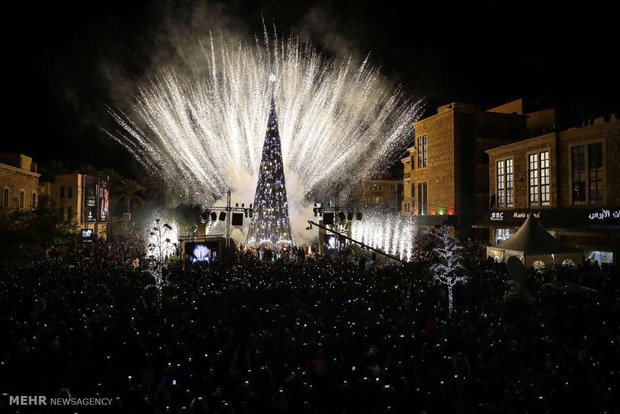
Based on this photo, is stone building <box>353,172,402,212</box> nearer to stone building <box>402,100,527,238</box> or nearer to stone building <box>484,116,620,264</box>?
stone building <box>402,100,527,238</box>

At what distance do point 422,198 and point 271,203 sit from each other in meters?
17.3

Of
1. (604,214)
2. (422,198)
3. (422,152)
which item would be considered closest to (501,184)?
(422,198)

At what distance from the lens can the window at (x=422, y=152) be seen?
38781 mm

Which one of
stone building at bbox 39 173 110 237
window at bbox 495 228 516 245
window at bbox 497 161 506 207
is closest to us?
window at bbox 495 228 516 245

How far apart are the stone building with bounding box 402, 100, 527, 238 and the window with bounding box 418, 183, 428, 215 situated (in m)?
1.21

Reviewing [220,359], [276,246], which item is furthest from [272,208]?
[220,359]

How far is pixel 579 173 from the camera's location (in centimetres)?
2502

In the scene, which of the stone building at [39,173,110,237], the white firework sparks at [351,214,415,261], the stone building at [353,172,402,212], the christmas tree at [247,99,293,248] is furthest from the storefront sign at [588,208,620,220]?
the stone building at [353,172,402,212]

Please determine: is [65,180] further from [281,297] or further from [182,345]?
[182,345]

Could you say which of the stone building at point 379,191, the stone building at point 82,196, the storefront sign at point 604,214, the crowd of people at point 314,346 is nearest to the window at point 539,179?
the storefront sign at point 604,214

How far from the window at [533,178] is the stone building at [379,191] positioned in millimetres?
51336

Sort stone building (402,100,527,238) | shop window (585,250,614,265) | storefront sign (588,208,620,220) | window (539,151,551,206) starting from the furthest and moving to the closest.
Result: stone building (402,100,527,238) → window (539,151,551,206) → shop window (585,250,614,265) → storefront sign (588,208,620,220)

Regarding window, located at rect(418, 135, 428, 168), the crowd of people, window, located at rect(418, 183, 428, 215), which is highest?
window, located at rect(418, 135, 428, 168)

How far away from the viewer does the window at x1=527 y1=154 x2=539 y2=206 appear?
28.0 meters
